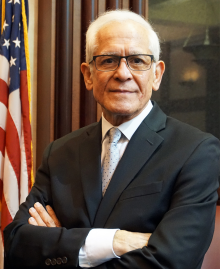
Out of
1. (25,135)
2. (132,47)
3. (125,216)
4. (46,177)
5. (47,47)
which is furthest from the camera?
(47,47)

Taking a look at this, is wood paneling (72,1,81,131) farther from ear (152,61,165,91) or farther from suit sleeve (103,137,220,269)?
suit sleeve (103,137,220,269)

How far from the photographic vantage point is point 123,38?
5.66 feet

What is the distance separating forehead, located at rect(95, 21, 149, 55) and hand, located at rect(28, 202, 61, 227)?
86 centimetres

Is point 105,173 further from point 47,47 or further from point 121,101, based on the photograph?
point 47,47

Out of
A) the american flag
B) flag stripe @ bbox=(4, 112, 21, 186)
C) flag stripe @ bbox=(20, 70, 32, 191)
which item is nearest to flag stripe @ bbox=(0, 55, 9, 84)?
the american flag

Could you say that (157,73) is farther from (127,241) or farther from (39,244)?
(39,244)

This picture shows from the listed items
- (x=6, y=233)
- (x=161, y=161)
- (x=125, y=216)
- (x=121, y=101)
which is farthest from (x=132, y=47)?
(x=6, y=233)

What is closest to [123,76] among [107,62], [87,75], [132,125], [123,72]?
[123,72]

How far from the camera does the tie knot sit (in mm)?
1789

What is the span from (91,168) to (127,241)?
1.47 feet

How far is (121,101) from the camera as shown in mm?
1725

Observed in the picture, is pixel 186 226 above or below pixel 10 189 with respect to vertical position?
above

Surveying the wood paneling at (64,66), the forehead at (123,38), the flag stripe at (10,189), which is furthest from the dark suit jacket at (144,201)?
the wood paneling at (64,66)

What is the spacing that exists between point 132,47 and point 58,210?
0.89 meters
